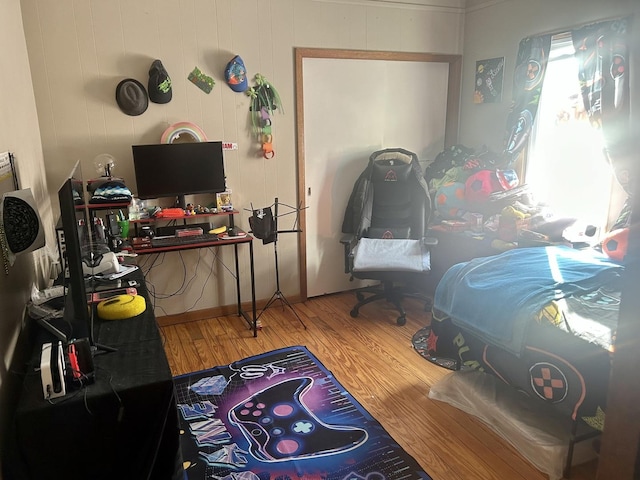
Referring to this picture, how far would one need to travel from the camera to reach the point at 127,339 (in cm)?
186

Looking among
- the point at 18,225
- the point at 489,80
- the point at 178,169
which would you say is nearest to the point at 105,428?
the point at 18,225

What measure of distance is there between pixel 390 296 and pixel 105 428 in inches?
106

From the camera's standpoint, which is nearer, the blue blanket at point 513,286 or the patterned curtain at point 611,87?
the blue blanket at point 513,286

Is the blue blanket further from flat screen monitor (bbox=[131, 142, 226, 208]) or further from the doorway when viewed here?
flat screen monitor (bbox=[131, 142, 226, 208])

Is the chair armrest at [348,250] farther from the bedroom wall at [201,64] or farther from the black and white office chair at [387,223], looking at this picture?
the bedroom wall at [201,64]

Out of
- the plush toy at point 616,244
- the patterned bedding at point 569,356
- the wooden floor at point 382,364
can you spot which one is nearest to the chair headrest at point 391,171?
the wooden floor at point 382,364

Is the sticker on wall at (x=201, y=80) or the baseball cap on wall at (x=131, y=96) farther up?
the sticker on wall at (x=201, y=80)

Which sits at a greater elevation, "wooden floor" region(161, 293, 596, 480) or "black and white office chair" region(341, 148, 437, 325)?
"black and white office chair" region(341, 148, 437, 325)

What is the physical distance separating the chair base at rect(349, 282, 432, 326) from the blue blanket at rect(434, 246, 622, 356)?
1029mm

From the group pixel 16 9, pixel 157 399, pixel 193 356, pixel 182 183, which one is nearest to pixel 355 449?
pixel 157 399

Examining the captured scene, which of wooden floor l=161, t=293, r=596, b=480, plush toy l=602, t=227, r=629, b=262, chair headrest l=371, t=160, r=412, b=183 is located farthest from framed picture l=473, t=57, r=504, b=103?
wooden floor l=161, t=293, r=596, b=480

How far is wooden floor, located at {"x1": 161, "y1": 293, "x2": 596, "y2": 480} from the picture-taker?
2.15 metres

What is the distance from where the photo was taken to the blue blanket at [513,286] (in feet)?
7.18

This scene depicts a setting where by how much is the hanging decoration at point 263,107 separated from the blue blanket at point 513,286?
1.78 meters
